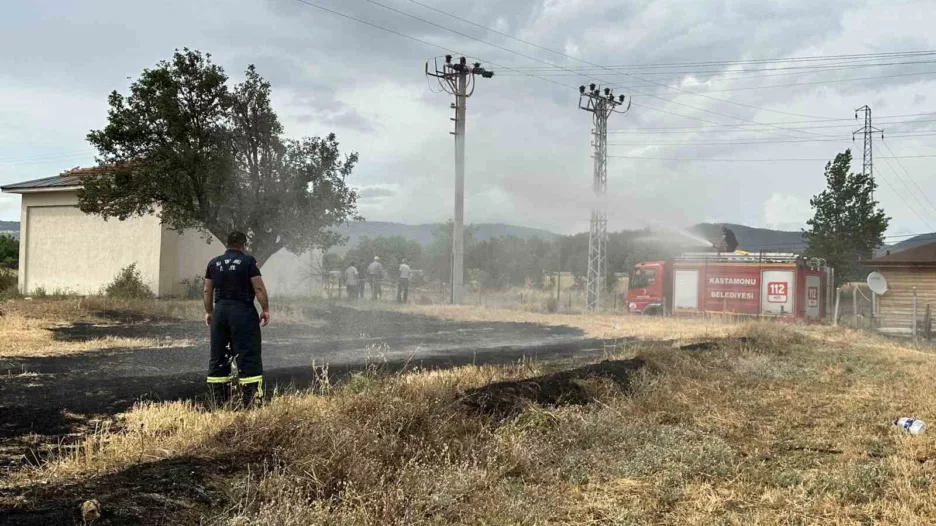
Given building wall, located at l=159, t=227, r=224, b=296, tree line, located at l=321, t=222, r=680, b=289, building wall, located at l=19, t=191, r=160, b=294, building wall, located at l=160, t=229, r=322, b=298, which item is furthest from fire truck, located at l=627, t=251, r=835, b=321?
building wall, located at l=19, t=191, r=160, b=294

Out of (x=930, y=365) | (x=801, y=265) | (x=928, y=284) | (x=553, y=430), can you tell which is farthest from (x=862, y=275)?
(x=553, y=430)

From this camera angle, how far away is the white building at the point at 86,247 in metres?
20.5

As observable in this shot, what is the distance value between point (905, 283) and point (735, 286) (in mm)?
10405

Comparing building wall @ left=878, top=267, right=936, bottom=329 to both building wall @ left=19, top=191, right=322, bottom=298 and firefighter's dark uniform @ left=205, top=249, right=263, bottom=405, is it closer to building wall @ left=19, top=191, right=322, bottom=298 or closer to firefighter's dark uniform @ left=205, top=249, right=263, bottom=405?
building wall @ left=19, top=191, right=322, bottom=298

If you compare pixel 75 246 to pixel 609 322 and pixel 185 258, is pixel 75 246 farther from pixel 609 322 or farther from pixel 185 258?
pixel 609 322

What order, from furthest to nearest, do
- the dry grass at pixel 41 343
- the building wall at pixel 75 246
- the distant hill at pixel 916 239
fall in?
1. the distant hill at pixel 916 239
2. the building wall at pixel 75 246
3. the dry grass at pixel 41 343

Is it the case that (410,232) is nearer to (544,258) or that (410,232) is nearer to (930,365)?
(544,258)

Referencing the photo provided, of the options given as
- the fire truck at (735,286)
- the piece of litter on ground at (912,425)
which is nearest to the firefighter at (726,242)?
the fire truck at (735,286)

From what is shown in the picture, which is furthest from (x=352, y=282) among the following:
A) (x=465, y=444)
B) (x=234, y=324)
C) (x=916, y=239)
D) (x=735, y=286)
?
(x=916, y=239)

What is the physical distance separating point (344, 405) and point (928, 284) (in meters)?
30.3

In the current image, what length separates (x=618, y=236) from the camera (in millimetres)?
55375

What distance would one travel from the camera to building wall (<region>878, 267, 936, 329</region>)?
2719 centimetres

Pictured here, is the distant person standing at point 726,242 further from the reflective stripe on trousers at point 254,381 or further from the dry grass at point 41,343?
the reflective stripe on trousers at point 254,381

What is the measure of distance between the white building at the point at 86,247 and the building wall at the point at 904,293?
87.8 feet
